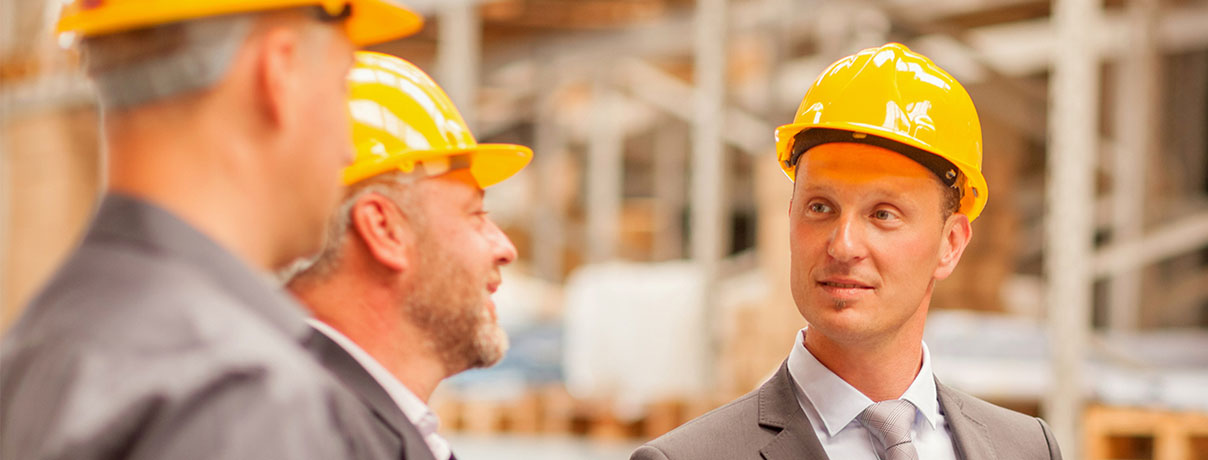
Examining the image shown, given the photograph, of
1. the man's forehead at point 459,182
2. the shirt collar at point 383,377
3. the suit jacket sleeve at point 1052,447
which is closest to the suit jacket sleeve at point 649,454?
the shirt collar at point 383,377

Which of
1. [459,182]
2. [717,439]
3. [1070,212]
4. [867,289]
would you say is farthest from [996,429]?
[1070,212]

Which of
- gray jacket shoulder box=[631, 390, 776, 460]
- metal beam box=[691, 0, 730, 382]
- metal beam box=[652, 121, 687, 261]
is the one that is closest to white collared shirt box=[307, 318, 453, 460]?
gray jacket shoulder box=[631, 390, 776, 460]

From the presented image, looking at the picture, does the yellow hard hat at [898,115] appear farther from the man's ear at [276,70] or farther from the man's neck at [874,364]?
the man's ear at [276,70]

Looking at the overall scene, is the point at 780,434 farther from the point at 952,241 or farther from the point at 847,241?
the point at 952,241

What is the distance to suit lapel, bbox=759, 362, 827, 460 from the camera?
2189 millimetres

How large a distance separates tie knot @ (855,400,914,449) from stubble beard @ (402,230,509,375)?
0.72 metres

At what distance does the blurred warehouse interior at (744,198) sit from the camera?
17.9ft

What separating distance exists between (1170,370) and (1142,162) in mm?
2978

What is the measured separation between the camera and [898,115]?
2.30 meters

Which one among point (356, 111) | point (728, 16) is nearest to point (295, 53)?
point (356, 111)

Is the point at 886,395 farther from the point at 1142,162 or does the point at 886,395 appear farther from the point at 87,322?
the point at 1142,162

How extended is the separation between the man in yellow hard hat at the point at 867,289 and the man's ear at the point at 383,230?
57cm

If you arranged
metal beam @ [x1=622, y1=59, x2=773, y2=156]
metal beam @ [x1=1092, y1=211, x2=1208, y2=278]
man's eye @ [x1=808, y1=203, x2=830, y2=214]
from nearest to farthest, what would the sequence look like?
man's eye @ [x1=808, y1=203, x2=830, y2=214] < metal beam @ [x1=1092, y1=211, x2=1208, y2=278] < metal beam @ [x1=622, y1=59, x2=773, y2=156]

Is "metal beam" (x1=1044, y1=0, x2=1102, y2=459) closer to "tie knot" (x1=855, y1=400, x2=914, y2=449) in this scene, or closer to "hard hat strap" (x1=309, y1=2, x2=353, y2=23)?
"tie knot" (x1=855, y1=400, x2=914, y2=449)
